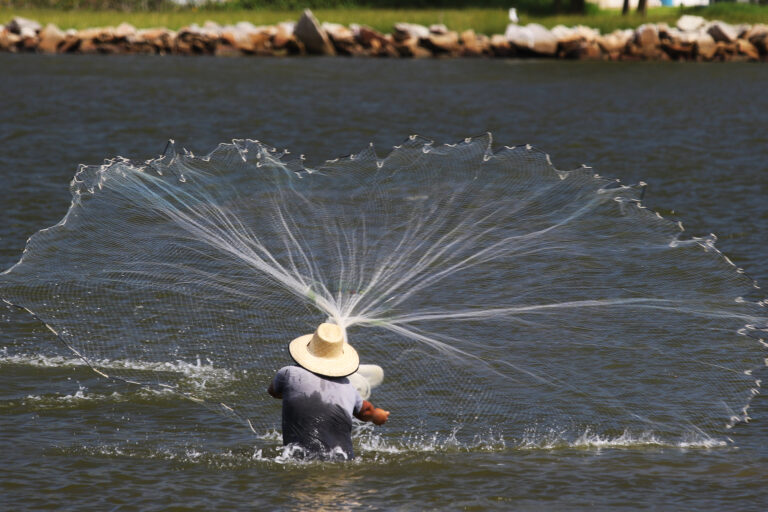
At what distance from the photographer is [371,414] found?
8094 mm

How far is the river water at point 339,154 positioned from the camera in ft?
28.3

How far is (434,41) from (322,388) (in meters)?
38.5

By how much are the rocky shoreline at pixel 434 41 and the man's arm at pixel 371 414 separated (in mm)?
37555

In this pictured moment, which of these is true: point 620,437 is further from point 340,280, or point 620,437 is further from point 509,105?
point 509,105

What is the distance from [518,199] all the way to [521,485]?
244 centimetres

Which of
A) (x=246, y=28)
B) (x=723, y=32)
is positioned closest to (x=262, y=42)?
(x=246, y=28)

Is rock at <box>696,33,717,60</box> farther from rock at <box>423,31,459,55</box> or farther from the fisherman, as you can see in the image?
the fisherman

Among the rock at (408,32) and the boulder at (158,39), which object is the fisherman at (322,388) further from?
the rock at (408,32)

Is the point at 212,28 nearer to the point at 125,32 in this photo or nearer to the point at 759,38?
the point at 125,32

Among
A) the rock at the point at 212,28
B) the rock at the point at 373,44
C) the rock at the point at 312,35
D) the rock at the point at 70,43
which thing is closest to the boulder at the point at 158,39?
the rock at the point at 212,28

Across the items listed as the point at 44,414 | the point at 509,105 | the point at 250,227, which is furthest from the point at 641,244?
the point at 509,105

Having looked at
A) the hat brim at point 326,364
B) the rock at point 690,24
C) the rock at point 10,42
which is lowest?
the hat brim at point 326,364

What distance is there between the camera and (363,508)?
323 inches

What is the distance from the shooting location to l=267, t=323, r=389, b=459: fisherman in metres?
7.97
